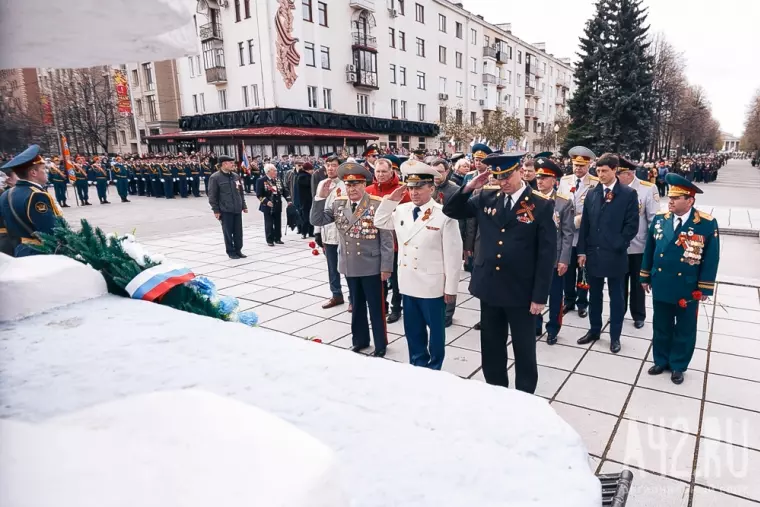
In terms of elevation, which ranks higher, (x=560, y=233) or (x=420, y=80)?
(x=420, y=80)

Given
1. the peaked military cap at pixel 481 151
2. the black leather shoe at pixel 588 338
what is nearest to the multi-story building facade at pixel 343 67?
the peaked military cap at pixel 481 151

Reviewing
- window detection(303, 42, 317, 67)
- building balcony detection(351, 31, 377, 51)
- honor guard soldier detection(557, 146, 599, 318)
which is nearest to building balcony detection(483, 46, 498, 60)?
building balcony detection(351, 31, 377, 51)

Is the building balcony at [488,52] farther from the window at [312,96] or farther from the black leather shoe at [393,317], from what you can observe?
the black leather shoe at [393,317]

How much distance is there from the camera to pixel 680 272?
397 cm

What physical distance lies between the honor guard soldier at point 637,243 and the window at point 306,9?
28403mm

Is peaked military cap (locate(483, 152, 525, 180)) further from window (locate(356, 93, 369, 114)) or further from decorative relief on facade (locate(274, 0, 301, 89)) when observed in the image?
window (locate(356, 93, 369, 114))

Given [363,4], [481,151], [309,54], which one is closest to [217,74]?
[309,54]

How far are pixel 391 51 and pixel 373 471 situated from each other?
38446 millimetres

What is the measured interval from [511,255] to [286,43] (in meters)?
28.2

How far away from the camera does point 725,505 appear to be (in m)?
2.60

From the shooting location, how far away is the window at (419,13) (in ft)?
122

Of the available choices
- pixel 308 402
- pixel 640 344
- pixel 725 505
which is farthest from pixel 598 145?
pixel 308 402

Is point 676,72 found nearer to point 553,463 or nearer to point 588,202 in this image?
point 588,202

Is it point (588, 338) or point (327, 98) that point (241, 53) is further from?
point (588, 338)
